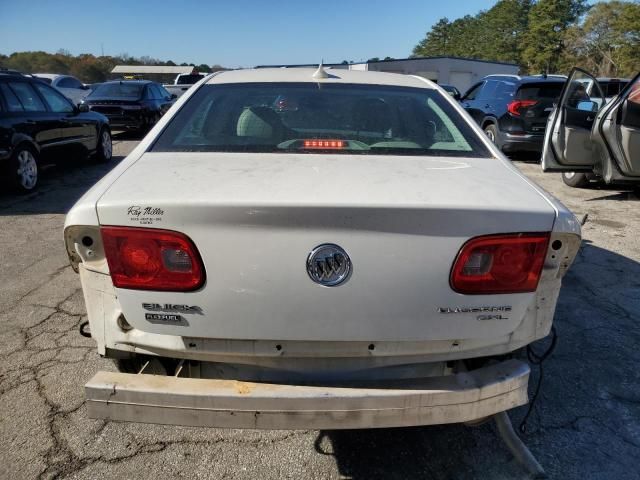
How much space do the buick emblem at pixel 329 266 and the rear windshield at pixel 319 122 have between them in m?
0.83

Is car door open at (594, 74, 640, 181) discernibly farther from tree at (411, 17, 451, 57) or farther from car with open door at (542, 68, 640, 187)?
tree at (411, 17, 451, 57)

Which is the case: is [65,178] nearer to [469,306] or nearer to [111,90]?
[111,90]

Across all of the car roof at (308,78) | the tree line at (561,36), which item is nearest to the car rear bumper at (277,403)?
the car roof at (308,78)

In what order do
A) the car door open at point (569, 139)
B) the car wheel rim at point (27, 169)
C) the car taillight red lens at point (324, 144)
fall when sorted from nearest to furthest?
the car taillight red lens at point (324, 144) → the car door open at point (569, 139) → the car wheel rim at point (27, 169)

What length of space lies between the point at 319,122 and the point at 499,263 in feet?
4.58

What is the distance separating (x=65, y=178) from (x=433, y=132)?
25.5 feet

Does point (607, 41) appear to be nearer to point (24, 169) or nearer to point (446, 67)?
point (446, 67)

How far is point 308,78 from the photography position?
302 centimetres

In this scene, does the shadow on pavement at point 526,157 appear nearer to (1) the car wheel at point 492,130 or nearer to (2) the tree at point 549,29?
(1) the car wheel at point 492,130

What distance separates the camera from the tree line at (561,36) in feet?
160

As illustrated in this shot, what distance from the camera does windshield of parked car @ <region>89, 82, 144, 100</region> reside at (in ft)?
43.0

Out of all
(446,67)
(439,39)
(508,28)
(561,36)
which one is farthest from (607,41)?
(439,39)

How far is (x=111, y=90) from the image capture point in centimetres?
1334

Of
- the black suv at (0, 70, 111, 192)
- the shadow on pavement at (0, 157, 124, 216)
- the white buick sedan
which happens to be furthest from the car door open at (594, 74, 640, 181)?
the black suv at (0, 70, 111, 192)
